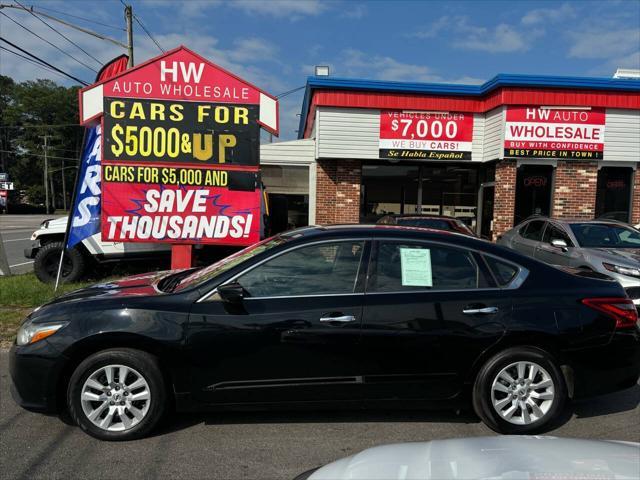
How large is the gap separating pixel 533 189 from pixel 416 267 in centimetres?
1095

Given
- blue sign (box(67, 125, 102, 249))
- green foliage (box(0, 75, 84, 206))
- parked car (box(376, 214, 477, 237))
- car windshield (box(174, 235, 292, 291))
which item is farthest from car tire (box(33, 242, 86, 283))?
green foliage (box(0, 75, 84, 206))

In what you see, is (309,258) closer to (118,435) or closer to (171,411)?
(171,411)

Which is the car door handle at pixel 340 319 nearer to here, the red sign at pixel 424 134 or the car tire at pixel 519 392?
the car tire at pixel 519 392

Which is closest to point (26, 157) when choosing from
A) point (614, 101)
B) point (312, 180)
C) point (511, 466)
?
point (312, 180)

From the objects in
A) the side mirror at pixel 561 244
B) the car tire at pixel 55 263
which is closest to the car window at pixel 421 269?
the side mirror at pixel 561 244

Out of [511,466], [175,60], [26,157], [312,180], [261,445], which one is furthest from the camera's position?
[26,157]

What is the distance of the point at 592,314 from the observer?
3713mm

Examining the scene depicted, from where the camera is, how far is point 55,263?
→ 30.0ft

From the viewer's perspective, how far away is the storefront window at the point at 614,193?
1342cm

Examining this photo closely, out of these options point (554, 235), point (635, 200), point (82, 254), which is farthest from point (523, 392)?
point (635, 200)

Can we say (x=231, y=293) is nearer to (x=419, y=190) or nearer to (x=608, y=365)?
(x=608, y=365)

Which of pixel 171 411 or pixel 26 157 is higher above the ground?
pixel 26 157

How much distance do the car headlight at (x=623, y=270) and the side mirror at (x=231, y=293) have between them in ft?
19.8

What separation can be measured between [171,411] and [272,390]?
2.76ft
